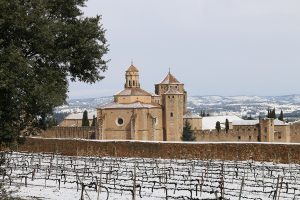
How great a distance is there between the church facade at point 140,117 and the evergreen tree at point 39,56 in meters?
49.6

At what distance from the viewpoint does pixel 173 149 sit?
3778 cm

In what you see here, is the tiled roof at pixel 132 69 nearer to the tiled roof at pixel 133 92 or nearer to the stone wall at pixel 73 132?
A: the tiled roof at pixel 133 92

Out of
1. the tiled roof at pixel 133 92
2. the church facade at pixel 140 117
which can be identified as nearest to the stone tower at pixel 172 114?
the church facade at pixel 140 117

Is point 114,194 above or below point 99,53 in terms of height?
below

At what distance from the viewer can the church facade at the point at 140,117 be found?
6631 cm

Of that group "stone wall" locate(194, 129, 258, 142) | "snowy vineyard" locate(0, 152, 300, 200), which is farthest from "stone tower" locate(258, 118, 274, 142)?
"snowy vineyard" locate(0, 152, 300, 200)

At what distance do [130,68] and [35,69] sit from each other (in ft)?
206

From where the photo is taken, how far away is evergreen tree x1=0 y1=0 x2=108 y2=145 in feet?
44.6

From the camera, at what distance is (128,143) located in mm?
39500

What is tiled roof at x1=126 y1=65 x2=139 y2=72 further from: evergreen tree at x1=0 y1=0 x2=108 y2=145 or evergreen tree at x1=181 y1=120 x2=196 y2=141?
evergreen tree at x1=0 y1=0 x2=108 y2=145

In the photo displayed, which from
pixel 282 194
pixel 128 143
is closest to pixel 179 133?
pixel 128 143

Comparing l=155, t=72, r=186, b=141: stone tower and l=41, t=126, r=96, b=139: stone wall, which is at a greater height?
l=155, t=72, r=186, b=141: stone tower

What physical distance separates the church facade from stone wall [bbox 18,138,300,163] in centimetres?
2336

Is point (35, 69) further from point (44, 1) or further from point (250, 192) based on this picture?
point (250, 192)
